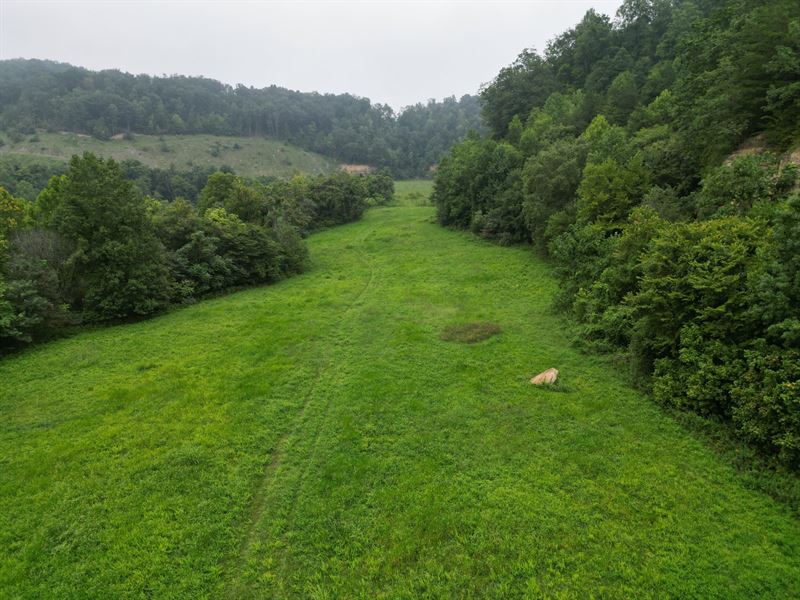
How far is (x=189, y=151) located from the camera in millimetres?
122688

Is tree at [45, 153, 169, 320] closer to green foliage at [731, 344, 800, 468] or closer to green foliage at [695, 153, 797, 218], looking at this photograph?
green foliage at [731, 344, 800, 468]

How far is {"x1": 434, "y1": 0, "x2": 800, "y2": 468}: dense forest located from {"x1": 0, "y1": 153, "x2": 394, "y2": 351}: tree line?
2550cm

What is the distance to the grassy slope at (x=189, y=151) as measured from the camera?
110 m

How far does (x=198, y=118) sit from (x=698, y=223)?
163 m

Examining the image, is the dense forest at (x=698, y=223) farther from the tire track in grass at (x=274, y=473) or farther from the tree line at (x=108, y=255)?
the tree line at (x=108, y=255)

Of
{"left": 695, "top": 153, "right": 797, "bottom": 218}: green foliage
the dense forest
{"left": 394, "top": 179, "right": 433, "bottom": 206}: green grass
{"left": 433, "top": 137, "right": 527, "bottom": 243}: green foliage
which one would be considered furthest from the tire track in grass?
{"left": 394, "top": 179, "right": 433, "bottom": 206}: green grass

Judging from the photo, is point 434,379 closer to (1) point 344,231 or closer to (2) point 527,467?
(2) point 527,467

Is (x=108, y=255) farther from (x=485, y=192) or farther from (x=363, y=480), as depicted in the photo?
(x=485, y=192)

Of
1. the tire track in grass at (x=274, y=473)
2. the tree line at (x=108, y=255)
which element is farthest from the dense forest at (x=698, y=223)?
the tree line at (x=108, y=255)

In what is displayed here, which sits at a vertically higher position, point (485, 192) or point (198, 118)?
point (198, 118)

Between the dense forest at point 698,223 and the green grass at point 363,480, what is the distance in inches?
85.0

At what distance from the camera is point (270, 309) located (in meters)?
28.6

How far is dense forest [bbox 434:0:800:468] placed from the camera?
1221cm

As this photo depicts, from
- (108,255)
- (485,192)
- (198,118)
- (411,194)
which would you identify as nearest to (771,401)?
(108,255)
